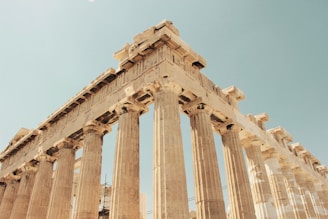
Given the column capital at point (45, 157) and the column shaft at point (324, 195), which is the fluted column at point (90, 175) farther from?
the column shaft at point (324, 195)

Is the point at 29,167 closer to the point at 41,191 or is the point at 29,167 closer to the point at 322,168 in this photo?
the point at 41,191

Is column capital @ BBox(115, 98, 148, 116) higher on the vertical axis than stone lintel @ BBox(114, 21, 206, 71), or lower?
lower

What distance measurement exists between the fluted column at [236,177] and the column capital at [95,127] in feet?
27.3

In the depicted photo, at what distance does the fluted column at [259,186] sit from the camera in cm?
1927

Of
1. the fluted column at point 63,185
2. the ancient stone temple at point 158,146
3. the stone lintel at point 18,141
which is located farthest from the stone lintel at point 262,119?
the stone lintel at point 18,141

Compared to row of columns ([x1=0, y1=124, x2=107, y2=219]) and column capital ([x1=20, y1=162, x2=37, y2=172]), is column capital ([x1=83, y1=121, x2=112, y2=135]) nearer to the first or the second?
row of columns ([x1=0, y1=124, x2=107, y2=219])

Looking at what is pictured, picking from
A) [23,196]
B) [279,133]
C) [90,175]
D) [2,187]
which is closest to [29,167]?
[23,196]

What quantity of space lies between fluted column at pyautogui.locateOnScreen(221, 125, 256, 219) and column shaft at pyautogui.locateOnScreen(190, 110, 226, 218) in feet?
9.64

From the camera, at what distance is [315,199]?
97.3 ft

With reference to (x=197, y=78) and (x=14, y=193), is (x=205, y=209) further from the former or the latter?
(x=14, y=193)

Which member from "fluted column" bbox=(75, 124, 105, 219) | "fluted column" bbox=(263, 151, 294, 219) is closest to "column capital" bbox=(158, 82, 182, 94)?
"fluted column" bbox=(75, 124, 105, 219)

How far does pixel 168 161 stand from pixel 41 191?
13106mm

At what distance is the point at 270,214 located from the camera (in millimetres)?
18953

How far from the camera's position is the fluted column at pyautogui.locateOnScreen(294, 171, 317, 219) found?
26.9 metres
